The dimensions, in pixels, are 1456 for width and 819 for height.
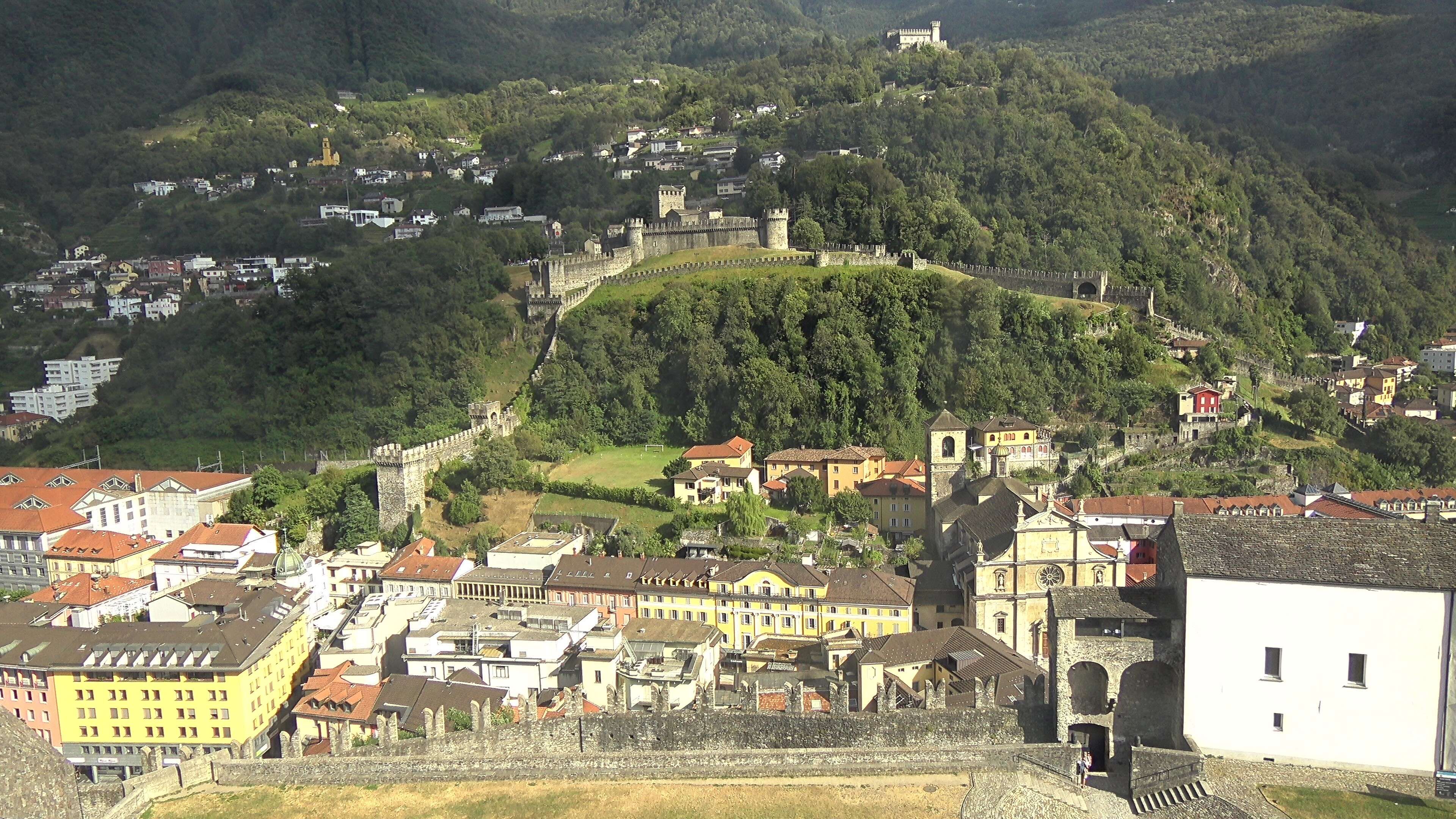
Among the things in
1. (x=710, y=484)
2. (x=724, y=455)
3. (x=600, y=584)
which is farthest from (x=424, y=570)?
(x=724, y=455)

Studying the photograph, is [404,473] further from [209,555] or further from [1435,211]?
[1435,211]

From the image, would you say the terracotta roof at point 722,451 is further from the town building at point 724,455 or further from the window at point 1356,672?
the window at point 1356,672

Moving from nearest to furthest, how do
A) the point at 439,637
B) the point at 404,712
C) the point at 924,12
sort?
the point at 404,712
the point at 439,637
the point at 924,12

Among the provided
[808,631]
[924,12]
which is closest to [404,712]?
[808,631]

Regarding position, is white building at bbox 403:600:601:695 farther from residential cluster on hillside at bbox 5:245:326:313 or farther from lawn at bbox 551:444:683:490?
residential cluster on hillside at bbox 5:245:326:313

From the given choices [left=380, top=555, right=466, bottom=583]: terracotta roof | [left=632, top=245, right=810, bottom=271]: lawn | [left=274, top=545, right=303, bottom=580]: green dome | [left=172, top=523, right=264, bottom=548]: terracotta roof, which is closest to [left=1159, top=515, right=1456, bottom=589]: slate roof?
[left=380, top=555, right=466, bottom=583]: terracotta roof

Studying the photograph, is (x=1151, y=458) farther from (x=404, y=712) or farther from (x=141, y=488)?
(x=141, y=488)

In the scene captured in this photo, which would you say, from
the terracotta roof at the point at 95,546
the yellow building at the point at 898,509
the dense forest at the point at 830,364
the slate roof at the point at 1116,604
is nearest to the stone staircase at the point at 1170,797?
the slate roof at the point at 1116,604
